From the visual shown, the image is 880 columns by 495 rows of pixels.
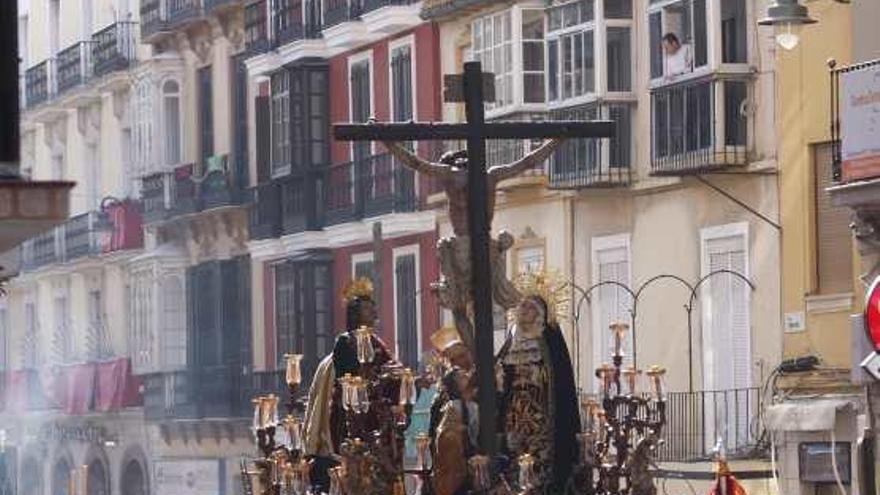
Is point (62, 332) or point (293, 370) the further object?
point (62, 332)

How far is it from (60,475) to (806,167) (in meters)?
32.5

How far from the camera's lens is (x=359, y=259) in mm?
47031

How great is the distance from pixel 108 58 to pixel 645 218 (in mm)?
23877

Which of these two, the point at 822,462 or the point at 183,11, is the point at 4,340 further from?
the point at 822,462

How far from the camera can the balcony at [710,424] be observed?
1347 inches

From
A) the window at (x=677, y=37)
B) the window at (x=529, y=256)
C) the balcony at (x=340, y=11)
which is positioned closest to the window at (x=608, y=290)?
the window at (x=529, y=256)

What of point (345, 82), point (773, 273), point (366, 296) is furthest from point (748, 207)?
point (366, 296)

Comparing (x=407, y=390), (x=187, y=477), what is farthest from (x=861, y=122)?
(x=187, y=477)

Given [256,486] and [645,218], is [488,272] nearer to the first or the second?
[256,486]

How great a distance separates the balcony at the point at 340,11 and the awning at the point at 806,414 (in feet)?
47.2

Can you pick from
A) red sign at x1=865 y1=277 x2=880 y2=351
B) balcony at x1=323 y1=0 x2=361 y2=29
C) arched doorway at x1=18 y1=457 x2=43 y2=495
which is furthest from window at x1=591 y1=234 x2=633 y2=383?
arched doorway at x1=18 y1=457 x2=43 y2=495

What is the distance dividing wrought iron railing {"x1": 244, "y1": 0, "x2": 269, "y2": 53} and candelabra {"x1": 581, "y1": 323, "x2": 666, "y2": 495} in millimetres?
33103

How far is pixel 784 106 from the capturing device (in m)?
33.7

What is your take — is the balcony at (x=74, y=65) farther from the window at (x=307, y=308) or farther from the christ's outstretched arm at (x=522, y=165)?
the christ's outstretched arm at (x=522, y=165)
